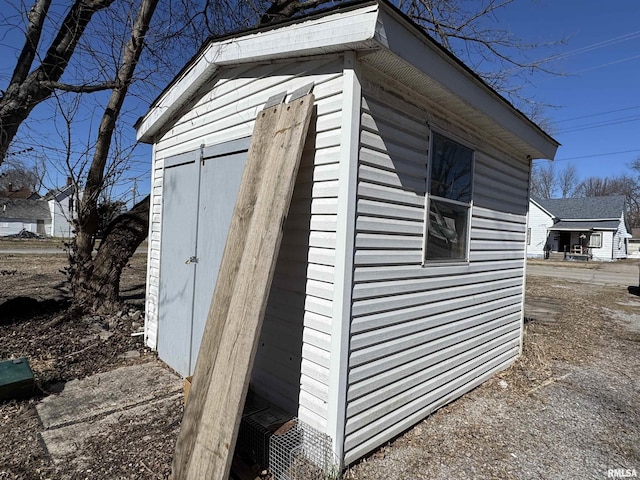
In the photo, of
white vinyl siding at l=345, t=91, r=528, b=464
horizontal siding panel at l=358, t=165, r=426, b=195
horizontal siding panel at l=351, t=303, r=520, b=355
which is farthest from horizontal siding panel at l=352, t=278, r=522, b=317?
horizontal siding panel at l=358, t=165, r=426, b=195

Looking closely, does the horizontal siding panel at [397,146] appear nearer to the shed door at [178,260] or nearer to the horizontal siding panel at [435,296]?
the horizontal siding panel at [435,296]

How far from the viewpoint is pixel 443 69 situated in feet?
9.29

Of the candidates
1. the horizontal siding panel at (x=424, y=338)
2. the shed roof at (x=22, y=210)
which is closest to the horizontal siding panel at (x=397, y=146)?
the horizontal siding panel at (x=424, y=338)

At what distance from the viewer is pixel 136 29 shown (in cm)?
589

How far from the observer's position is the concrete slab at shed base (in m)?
2.82

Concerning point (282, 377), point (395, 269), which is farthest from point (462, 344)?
point (282, 377)

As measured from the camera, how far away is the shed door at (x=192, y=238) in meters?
3.46

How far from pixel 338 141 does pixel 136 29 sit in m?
5.29

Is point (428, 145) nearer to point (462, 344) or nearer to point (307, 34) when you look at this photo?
point (307, 34)

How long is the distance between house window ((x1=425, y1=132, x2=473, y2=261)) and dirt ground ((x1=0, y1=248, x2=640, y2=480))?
5.04 feet

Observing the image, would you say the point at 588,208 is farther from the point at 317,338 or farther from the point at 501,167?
the point at 317,338

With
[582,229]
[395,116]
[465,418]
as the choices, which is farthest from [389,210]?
[582,229]

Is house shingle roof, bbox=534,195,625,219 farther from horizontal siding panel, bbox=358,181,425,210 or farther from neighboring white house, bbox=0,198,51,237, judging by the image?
neighboring white house, bbox=0,198,51,237

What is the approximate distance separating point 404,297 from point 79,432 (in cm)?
277
